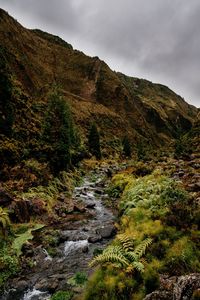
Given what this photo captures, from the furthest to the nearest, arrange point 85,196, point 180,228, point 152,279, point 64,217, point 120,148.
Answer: point 120,148, point 85,196, point 64,217, point 180,228, point 152,279

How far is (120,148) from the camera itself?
83500mm

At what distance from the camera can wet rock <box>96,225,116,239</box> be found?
56.9 ft

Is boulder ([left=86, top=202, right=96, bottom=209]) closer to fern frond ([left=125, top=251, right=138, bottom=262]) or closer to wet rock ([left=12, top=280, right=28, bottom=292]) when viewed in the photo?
wet rock ([left=12, top=280, right=28, bottom=292])

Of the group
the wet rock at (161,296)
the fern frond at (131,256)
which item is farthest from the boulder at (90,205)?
the wet rock at (161,296)

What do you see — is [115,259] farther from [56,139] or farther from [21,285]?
[56,139]

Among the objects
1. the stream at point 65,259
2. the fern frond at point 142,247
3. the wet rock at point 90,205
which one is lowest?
the stream at point 65,259

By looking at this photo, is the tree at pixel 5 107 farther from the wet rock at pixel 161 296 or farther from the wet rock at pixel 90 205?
the wet rock at pixel 161 296

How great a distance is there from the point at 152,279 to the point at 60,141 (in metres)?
23.3

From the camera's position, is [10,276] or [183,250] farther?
[10,276]

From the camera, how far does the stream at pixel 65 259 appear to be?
11766 mm

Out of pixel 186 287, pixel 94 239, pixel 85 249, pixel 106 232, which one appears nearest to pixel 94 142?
pixel 106 232

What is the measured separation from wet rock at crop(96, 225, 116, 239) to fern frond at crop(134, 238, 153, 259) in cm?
617

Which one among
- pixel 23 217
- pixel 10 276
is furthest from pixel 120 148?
pixel 10 276

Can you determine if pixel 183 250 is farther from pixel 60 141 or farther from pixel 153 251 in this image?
pixel 60 141
